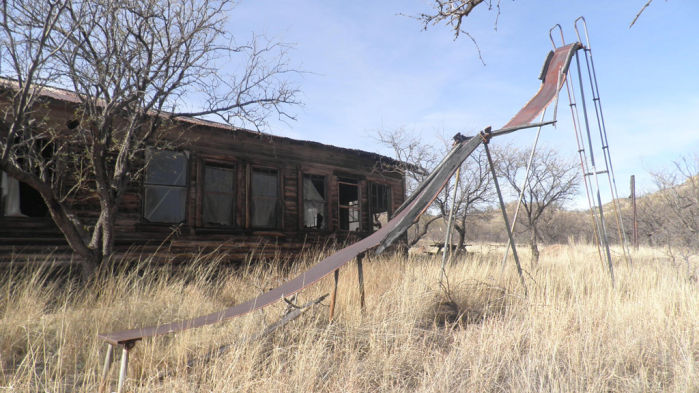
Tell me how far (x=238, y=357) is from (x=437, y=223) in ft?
154

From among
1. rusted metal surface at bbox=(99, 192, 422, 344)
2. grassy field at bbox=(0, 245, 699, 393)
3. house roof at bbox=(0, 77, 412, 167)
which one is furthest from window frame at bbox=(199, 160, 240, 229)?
rusted metal surface at bbox=(99, 192, 422, 344)

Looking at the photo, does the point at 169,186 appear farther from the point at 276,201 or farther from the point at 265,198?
the point at 276,201

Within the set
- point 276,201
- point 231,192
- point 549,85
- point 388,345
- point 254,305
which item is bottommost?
point 388,345

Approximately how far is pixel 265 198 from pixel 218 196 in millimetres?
1070

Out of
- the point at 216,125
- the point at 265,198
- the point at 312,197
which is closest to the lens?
the point at 216,125

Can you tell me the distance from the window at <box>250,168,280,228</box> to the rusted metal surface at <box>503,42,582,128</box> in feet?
19.5

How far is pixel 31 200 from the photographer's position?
7797 mm

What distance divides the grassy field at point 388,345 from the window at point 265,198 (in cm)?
419

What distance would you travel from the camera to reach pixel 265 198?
9.17 metres

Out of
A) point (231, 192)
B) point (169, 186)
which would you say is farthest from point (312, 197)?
point (169, 186)

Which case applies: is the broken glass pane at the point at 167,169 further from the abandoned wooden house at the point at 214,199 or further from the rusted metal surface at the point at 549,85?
the rusted metal surface at the point at 549,85

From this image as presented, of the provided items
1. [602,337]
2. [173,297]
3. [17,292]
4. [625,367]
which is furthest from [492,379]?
[17,292]

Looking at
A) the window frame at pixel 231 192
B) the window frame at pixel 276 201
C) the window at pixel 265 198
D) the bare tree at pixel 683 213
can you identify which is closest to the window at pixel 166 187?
the window frame at pixel 231 192

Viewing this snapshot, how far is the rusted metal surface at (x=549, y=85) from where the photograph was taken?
490cm
